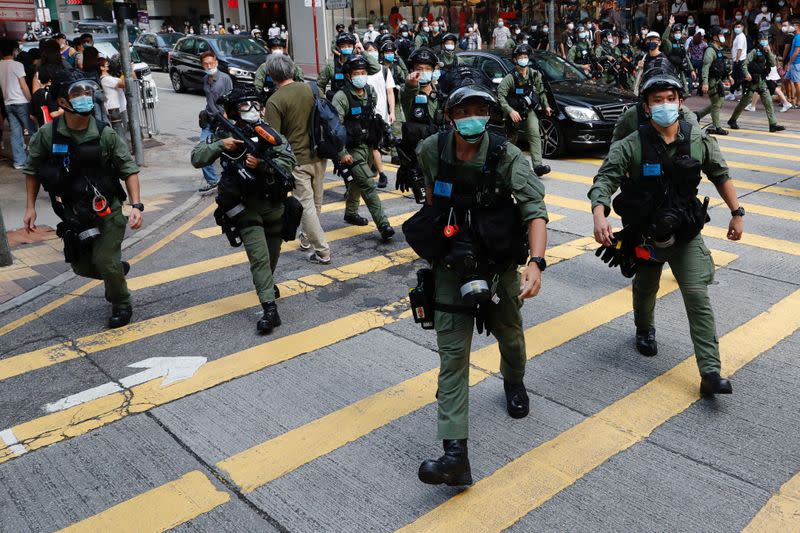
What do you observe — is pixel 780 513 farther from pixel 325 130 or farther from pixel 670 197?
pixel 325 130

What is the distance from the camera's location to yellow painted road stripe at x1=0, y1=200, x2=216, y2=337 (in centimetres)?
651

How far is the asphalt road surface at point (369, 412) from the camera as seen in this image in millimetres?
3783

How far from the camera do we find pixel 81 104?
18.6 ft

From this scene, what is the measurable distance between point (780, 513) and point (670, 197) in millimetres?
1895

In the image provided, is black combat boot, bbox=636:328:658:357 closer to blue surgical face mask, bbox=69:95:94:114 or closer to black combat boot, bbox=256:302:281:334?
black combat boot, bbox=256:302:281:334

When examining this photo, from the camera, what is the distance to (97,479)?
4.08 m

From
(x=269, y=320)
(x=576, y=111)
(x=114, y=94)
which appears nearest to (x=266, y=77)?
(x=114, y=94)

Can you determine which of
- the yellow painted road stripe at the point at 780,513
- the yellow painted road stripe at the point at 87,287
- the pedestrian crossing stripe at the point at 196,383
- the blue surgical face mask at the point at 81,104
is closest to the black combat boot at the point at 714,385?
the yellow painted road stripe at the point at 780,513

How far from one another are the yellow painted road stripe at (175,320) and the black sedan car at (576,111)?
5.35m

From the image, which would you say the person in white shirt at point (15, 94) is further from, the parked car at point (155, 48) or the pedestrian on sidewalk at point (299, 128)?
the parked car at point (155, 48)

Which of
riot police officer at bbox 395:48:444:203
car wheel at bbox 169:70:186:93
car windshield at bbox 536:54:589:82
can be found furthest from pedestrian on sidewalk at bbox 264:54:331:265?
car wheel at bbox 169:70:186:93

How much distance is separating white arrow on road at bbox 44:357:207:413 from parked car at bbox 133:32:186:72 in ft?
91.9

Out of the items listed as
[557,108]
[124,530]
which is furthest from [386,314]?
[557,108]

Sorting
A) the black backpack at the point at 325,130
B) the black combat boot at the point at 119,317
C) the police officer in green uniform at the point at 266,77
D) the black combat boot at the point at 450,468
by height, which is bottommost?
the black combat boot at the point at 119,317
